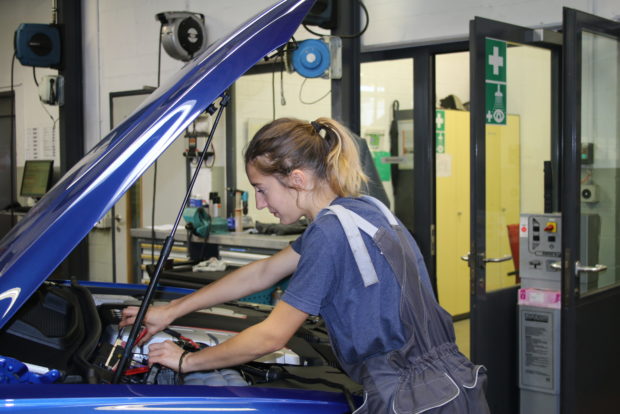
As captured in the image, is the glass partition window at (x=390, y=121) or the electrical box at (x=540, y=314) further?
the glass partition window at (x=390, y=121)

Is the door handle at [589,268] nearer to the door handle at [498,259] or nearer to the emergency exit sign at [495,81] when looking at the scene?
the door handle at [498,259]

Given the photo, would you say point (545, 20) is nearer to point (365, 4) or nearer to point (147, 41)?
point (365, 4)

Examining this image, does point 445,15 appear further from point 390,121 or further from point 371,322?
point 371,322

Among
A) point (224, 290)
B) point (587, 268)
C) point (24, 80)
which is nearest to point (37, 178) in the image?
point (24, 80)

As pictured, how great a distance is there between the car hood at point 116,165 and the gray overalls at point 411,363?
395mm

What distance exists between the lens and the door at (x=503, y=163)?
3.49m

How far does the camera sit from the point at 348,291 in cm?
156

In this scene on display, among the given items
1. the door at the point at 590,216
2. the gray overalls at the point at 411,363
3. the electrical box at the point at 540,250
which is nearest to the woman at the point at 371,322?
the gray overalls at the point at 411,363

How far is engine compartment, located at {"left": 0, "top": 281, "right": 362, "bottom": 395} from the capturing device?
1694 millimetres

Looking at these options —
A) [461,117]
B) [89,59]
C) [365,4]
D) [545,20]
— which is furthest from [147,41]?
[545,20]

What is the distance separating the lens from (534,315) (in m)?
3.67

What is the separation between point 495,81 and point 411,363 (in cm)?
238

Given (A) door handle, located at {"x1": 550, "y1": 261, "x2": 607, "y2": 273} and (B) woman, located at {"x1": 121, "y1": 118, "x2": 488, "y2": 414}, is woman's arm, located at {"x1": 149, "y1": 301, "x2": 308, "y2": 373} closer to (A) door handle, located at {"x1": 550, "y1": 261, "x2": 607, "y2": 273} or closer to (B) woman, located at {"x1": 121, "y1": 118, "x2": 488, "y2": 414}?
(B) woman, located at {"x1": 121, "y1": 118, "x2": 488, "y2": 414}

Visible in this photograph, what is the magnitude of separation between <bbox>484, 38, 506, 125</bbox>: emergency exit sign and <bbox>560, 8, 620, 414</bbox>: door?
365 millimetres
